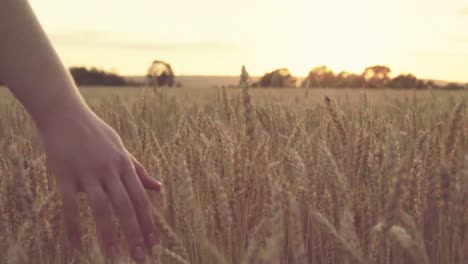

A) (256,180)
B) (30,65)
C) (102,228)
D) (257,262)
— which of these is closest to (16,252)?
(257,262)

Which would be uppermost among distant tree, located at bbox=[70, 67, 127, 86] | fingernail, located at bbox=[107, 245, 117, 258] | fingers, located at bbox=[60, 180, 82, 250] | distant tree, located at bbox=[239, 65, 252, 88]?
distant tree, located at bbox=[239, 65, 252, 88]

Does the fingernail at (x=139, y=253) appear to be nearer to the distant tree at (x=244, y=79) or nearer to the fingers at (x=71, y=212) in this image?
the fingers at (x=71, y=212)

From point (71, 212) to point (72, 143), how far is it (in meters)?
0.11

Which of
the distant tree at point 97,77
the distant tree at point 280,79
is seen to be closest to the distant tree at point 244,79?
the distant tree at point 280,79

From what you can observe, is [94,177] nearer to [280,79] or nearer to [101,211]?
[101,211]

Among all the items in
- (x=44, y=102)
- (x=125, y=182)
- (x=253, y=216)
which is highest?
(x=44, y=102)

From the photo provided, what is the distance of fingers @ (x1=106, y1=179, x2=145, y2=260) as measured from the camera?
2.92 feet

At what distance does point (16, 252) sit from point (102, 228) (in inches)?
14.2

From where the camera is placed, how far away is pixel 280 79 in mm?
11914

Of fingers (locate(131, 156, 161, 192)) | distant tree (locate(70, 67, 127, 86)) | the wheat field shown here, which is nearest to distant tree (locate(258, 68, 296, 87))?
the wheat field

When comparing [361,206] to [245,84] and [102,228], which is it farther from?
[102,228]

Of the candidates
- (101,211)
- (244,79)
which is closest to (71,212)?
(101,211)

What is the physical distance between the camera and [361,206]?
99 centimetres

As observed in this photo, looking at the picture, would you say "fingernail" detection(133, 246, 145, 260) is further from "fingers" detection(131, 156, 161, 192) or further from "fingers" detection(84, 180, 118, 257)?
"fingers" detection(131, 156, 161, 192)
